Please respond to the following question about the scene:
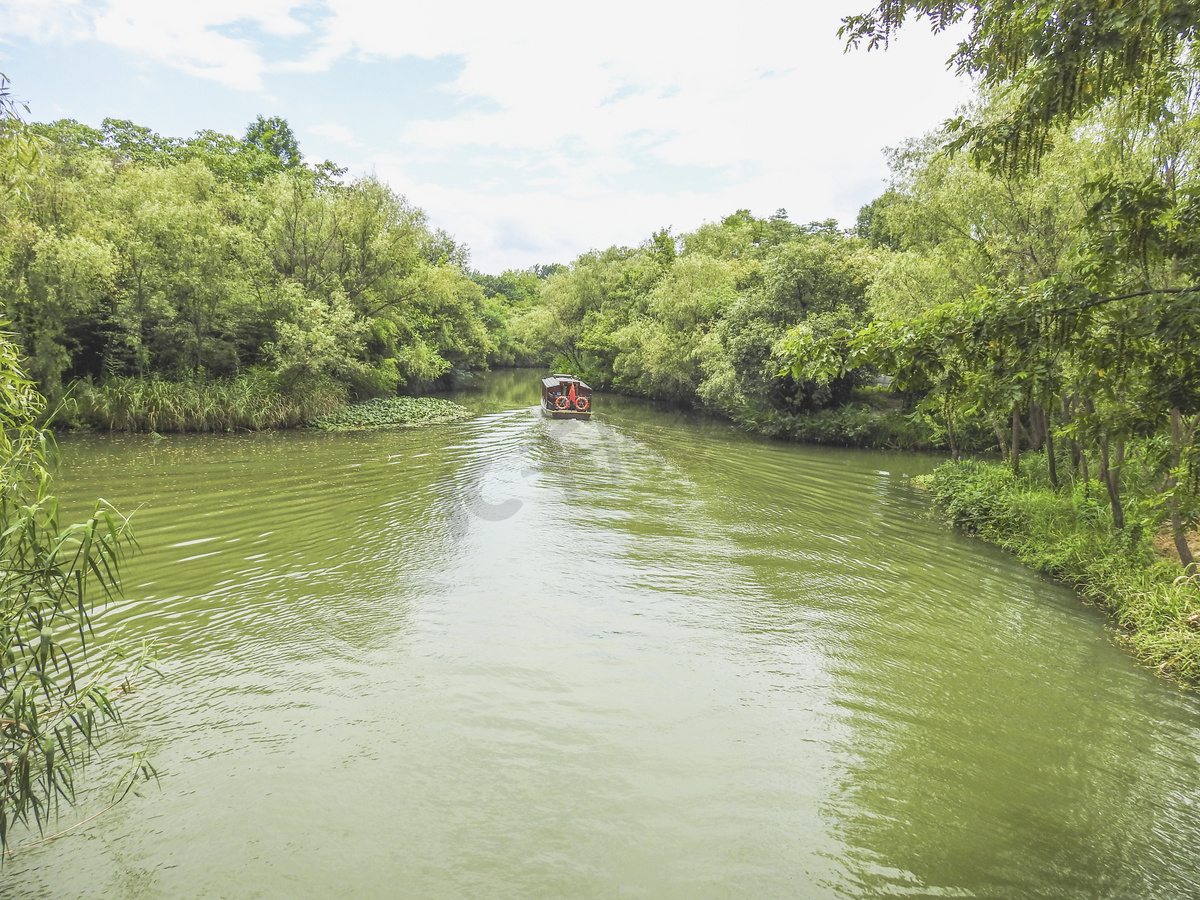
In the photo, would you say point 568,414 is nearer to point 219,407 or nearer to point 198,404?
point 219,407

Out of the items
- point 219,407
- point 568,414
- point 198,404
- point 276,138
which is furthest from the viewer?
point 276,138

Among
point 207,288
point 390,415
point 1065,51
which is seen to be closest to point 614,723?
point 1065,51

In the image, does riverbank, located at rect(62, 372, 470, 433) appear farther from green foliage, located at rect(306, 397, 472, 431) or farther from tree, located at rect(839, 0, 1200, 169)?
tree, located at rect(839, 0, 1200, 169)

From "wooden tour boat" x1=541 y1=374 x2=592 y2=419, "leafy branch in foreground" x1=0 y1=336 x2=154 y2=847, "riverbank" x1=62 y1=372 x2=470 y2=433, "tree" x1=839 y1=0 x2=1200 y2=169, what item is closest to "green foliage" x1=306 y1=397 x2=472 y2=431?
"riverbank" x1=62 y1=372 x2=470 y2=433

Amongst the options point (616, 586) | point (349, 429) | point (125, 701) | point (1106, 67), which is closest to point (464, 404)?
point (349, 429)

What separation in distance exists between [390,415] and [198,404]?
7188 mm

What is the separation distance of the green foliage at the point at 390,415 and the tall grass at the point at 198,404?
65 cm

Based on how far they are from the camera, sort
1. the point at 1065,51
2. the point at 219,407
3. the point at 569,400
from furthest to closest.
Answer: the point at 569,400
the point at 219,407
the point at 1065,51

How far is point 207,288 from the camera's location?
2078 cm

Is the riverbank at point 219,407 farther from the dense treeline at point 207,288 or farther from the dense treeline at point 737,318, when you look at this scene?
the dense treeline at point 737,318

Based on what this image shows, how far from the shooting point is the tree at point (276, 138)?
4944cm

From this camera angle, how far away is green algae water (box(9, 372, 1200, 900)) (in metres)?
4.22

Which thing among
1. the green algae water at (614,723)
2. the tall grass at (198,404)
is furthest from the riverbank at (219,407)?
the green algae water at (614,723)

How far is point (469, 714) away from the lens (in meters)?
5.89
